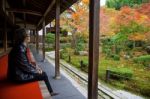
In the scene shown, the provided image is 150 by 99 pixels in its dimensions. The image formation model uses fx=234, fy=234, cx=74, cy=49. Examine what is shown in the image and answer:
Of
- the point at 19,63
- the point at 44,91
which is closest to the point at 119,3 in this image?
the point at 44,91

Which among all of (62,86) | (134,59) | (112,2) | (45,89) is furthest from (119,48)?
(45,89)

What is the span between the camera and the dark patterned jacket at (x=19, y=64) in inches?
152

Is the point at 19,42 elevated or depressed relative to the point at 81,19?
depressed

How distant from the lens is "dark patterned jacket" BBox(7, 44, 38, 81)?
152 inches

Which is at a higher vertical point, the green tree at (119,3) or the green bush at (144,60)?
the green tree at (119,3)

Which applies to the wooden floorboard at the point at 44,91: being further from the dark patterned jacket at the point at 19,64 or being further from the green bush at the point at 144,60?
the green bush at the point at 144,60

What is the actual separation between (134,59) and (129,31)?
217cm

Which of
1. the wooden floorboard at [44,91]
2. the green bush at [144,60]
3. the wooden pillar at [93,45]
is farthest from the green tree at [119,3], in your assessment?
the wooden pillar at [93,45]

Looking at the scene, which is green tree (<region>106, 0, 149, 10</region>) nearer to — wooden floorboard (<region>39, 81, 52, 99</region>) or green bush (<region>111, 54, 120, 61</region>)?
green bush (<region>111, 54, 120, 61</region>)

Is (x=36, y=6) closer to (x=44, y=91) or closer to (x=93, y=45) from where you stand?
(x=44, y=91)

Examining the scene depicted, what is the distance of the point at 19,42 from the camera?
12.5 ft

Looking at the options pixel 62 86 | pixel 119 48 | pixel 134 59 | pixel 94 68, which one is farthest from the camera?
pixel 119 48

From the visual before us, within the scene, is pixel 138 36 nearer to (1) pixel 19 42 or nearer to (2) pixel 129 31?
(2) pixel 129 31

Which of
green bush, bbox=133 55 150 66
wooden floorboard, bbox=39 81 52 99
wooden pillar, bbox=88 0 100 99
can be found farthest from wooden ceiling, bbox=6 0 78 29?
green bush, bbox=133 55 150 66
